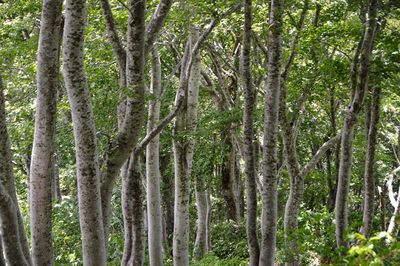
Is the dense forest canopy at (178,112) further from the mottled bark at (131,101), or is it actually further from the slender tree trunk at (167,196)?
the slender tree trunk at (167,196)

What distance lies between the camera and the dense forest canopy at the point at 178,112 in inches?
249

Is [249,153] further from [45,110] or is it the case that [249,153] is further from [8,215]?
[8,215]

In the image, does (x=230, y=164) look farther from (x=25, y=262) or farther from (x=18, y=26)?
(x=25, y=262)

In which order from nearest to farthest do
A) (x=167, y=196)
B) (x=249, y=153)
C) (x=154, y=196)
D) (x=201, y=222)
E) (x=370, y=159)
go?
(x=249, y=153) → (x=370, y=159) → (x=154, y=196) → (x=201, y=222) → (x=167, y=196)

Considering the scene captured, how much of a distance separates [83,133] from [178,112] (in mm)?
3871

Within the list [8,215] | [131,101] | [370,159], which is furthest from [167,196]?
[8,215]

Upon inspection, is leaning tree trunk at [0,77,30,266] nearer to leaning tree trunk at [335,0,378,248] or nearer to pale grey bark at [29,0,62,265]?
pale grey bark at [29,0,62,265]

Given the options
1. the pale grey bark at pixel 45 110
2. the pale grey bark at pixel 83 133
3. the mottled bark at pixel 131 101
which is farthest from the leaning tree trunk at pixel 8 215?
the mottled bark at pixel 131 101

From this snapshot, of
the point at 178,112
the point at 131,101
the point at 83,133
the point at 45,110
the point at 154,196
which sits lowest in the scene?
the point at 154,196

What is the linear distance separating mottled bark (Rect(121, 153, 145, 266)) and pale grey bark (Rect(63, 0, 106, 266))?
2.51m

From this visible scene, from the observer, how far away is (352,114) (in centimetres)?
901

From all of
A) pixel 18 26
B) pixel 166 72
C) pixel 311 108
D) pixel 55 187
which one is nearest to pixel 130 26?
pixel 18 26

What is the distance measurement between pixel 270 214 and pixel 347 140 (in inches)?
74.1

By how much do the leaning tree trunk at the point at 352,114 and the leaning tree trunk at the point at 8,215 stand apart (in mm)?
4899
